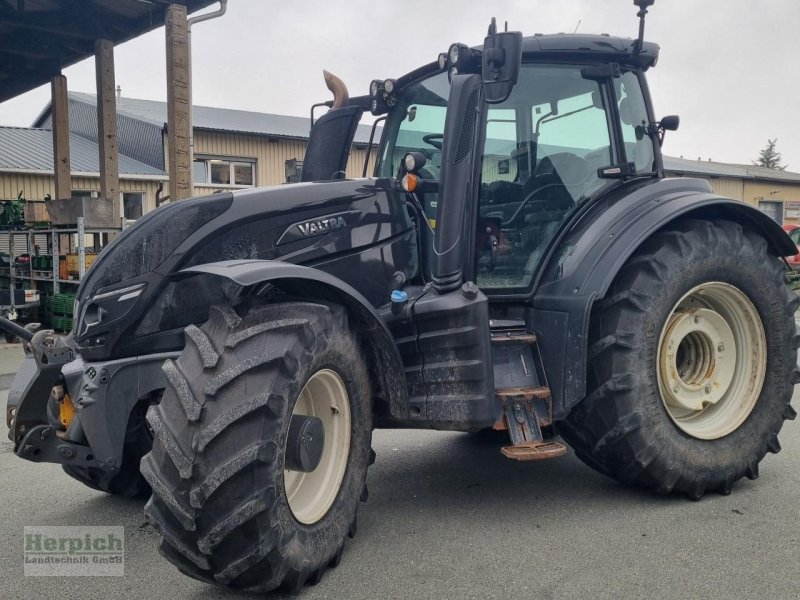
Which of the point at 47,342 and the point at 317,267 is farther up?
the point at 317,267

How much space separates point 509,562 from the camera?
3.21 metres

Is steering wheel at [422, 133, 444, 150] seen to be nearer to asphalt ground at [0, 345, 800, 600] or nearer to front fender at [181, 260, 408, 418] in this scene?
front fender at [181, 260, 408, 418]

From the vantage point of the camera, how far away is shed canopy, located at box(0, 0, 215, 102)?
36.2ft

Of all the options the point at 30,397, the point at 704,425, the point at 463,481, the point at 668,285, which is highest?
the point at 668,285

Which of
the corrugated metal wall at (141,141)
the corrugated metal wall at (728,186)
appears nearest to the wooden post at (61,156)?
the corrugated metal wall at (141,141)

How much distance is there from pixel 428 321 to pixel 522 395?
22.8 inches

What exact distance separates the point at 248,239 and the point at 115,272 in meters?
0.58

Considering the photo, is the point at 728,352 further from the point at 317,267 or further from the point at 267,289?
the point at 267,289

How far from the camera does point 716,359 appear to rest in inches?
167

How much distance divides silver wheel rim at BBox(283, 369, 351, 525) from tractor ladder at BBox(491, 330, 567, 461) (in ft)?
2.62

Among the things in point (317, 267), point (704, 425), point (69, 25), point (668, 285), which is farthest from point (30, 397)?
point (69, 25)

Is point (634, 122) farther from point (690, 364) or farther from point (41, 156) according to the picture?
point (41, 156)

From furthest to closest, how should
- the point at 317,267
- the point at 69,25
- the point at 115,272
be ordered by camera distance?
the point at 69,25 < the point at 317,267 < the point at 115,272

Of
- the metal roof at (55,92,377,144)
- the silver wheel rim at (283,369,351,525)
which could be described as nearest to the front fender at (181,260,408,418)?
the silver wheel rim at (283,369,351,525)
